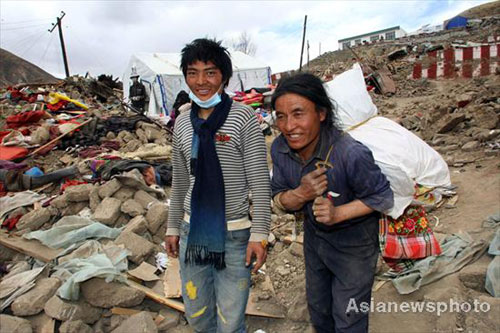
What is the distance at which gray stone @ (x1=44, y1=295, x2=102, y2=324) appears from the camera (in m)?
2.47

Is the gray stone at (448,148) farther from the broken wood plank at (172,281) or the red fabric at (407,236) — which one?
the broken wood plank at (172,281)

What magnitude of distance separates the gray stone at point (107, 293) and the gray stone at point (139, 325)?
268 mm

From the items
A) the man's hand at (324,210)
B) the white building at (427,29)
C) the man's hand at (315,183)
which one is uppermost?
the white building at (427,29)

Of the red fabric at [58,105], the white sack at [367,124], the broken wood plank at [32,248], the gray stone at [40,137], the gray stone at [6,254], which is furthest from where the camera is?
the red fabric at [58,105]

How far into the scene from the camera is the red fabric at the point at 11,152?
6744 mm

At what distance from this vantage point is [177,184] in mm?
1922

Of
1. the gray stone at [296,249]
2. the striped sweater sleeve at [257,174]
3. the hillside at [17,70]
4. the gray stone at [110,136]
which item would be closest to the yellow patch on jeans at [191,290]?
the striped sweater sleeve at [257,174]

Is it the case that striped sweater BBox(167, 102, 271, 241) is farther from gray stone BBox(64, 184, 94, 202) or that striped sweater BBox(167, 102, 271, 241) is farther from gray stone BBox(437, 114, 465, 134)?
gray stone BBox(437, 114, 465, 134)

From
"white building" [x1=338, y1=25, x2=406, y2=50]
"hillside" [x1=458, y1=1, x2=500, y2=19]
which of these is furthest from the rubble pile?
"white building" [x1=338, y1=25, x2=406, y2=50]

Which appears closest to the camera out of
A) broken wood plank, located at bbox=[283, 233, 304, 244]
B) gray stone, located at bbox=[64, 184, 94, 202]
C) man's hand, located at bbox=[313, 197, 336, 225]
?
man's hand, located at bbox=[313, 197, 336, 225]

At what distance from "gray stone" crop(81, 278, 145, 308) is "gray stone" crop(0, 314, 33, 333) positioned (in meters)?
0.41

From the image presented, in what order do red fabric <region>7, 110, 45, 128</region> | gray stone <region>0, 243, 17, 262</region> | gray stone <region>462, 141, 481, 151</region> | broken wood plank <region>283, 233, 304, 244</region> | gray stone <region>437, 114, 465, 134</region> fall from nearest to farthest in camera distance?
1. gray stone <region>0, 243, 17, 262</region>
2. broken wood plank <region>283, 233, 304, 244</region>
3. gray stone <region>462, 141, 481, 151</region>
4. gray stone <region>437, 114, 465, 134</region>
5. red fabric <region>7, 110, 45, 128</region>

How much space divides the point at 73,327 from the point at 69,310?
0.16m

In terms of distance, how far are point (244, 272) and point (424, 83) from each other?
44.6ft
